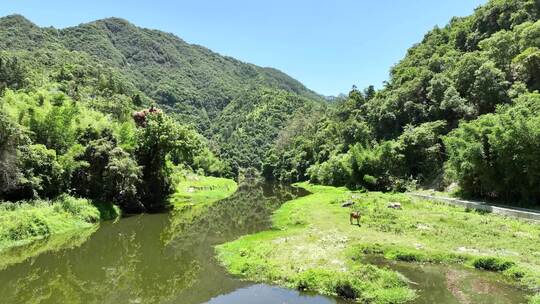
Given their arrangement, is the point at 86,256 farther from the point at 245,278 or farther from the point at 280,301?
the point at 280,301

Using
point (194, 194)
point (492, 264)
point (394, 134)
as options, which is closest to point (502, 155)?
point (492, 264)

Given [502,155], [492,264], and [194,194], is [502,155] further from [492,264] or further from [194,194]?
[194,194]

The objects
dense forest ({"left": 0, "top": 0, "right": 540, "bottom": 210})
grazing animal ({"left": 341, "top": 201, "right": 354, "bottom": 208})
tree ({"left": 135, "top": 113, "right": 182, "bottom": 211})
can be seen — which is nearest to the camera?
dense forest ({"left": 0, "top": 0, "right": 540, "bottom": 210})

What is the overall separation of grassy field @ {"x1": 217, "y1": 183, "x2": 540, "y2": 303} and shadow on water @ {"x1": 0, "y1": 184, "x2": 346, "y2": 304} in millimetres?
1604

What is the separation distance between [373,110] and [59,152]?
7928 cm

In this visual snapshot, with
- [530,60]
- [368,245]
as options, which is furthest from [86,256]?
[530,60]

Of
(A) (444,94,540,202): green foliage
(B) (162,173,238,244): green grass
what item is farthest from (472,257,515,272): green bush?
(B) (162,173,238,244): green grass

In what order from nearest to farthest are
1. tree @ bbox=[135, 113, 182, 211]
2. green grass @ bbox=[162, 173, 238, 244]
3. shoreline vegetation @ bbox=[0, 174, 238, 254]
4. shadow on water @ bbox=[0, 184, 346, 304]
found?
1. shadow on water @ bbox=[0, 184, 346, 304]
2. shoreline vegetation @ bbox=[0, 174, 238, 254]
3. green grass @ bbox=[162, 173, 238, 244]
4. tree @ bbox=[135, 113, 182, 211]

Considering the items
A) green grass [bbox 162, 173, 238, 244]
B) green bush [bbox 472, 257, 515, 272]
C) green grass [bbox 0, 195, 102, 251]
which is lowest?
green grass [bbox 162, 173, 238, 244]

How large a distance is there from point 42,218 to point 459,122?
6504 cm

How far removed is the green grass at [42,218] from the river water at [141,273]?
1.62 m

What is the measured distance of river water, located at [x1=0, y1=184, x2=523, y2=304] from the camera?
2389 centimetres

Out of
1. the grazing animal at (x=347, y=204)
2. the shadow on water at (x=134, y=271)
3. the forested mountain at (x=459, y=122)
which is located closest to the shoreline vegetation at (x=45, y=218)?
the shadow on water at (x=134, y=271)

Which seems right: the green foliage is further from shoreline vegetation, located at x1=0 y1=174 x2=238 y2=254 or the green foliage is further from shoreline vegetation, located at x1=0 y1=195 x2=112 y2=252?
shoreline vegetation, located at x1=0 y1=195 x2=112 y2=252
